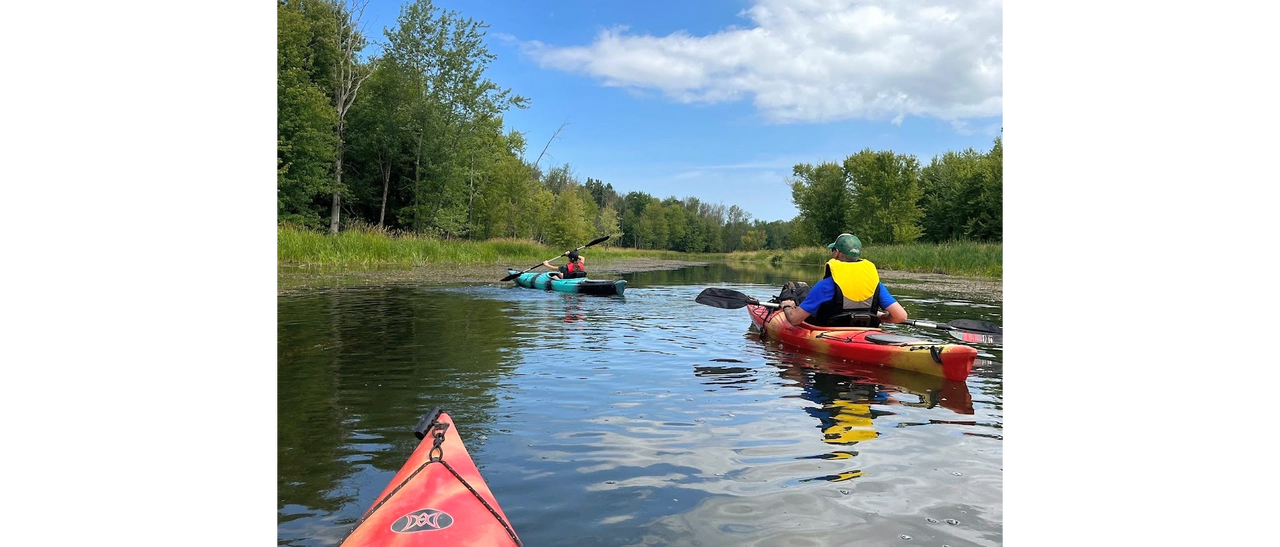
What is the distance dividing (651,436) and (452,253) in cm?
2182

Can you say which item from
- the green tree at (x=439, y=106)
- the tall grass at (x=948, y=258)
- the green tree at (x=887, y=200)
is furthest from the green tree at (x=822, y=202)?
the green tree at (x=439, y=106)

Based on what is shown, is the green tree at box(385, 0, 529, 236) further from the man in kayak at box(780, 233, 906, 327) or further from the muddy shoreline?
the man in kayak at box(780, 233, 906, 327)

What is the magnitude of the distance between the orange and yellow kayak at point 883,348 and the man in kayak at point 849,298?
0.70ft

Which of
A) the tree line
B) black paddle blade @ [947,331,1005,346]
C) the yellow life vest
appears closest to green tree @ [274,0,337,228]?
the tree line

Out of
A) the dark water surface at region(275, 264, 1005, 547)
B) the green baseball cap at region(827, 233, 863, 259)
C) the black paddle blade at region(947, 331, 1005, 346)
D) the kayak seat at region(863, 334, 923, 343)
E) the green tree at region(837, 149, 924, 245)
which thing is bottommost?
the dark water surface at region(275, 264, 1005, 547)

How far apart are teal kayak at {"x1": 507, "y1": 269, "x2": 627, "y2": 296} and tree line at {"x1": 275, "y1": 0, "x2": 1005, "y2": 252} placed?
7606mm

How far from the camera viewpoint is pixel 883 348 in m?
7.11

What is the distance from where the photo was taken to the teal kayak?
49.4 ft

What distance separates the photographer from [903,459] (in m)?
4.25

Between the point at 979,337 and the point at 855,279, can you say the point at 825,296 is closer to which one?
the point at 855,279

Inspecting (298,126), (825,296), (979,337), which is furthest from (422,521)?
(298,126)

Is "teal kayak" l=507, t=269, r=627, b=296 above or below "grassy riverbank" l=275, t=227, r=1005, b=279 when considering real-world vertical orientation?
below
